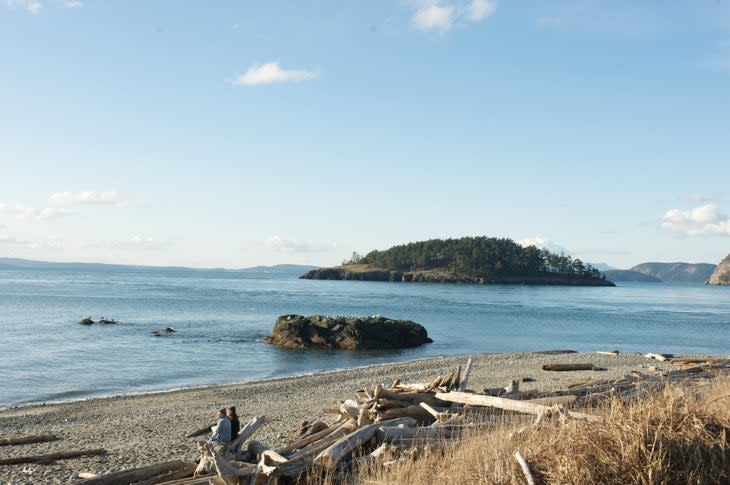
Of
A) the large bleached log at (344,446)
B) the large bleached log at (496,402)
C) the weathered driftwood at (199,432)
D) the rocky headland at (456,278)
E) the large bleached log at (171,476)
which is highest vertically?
the rocky headland at (456,278)

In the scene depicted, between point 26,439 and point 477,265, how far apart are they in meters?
167

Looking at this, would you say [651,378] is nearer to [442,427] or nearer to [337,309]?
[442,427]

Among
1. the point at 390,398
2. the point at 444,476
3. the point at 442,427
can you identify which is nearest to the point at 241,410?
the point at 390,398

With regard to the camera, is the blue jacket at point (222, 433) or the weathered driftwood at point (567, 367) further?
the weathered driftwood at point (567, 367)

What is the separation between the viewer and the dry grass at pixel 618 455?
6.89 m

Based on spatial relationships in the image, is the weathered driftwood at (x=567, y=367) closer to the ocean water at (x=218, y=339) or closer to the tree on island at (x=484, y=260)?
the ocean water at (x=218, y=339)

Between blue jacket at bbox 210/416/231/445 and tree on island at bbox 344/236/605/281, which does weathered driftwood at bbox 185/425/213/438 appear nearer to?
blue jacket at bbox 210/416/231/445

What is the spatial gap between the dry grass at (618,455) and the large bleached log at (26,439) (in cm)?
1129

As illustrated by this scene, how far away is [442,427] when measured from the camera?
10.4 meters

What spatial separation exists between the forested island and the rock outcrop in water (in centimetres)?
13347

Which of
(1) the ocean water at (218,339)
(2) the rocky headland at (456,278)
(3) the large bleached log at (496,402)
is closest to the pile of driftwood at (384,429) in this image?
(3) the large bleached log at (496,402)

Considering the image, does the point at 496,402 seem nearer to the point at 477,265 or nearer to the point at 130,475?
the point at 130,475

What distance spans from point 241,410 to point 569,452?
50.8ft

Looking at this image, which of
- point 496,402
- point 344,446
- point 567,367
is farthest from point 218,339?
point 344,446
